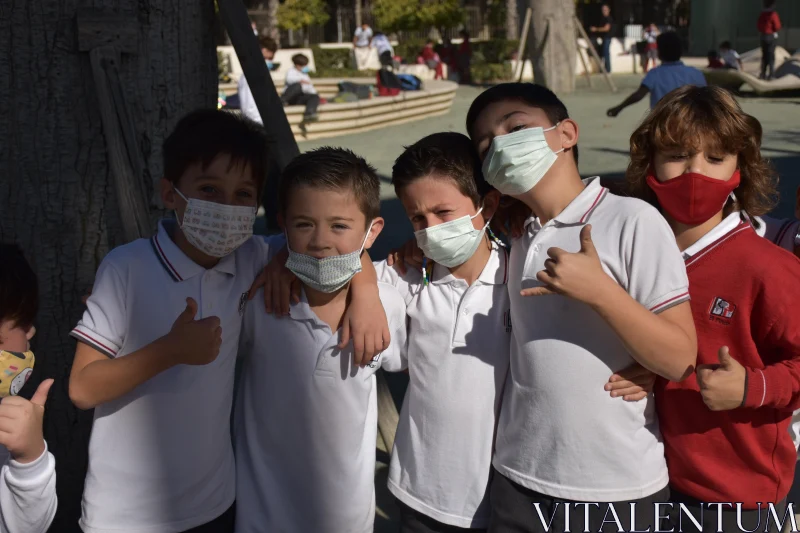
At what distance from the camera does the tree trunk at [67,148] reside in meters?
3.07

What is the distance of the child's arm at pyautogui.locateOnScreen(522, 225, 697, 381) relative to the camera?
80.3 inches

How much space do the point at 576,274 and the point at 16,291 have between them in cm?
142

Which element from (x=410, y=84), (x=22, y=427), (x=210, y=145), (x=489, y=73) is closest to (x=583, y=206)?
(x=210, y=145)

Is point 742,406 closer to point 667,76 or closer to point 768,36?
point 667,76

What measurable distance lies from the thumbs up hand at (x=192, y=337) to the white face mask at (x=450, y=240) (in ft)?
2.05

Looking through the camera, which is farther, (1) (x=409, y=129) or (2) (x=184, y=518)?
(1) (x=409, y=129)

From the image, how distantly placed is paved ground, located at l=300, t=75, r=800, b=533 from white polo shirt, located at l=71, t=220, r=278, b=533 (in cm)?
128

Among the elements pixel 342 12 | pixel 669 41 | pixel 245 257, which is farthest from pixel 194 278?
pixel 342 12

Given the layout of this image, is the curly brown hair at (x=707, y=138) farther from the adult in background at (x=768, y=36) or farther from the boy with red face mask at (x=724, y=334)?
the adult in background at (x=768, y=36)

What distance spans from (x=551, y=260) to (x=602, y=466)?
556 mm

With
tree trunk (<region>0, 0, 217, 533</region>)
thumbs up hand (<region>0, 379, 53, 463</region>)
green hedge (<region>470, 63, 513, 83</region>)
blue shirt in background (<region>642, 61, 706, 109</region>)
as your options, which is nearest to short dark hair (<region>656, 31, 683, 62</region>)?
blue shirt in background (<region>642, 61, 706, 109</region>)

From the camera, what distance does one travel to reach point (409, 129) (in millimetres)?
15188

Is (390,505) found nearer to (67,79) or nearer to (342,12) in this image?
(67,79)

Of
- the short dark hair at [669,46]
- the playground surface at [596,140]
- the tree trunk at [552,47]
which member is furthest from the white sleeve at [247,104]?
the tree trunk at [552,47]
